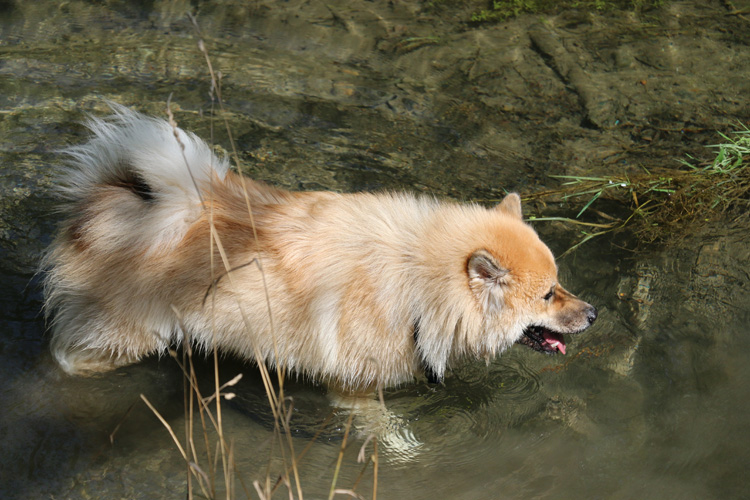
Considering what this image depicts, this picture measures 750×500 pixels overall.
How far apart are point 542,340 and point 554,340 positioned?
11 centimetres

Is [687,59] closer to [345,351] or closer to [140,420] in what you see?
[345,351]

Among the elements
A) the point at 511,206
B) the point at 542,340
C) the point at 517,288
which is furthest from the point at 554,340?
the point at 511,206

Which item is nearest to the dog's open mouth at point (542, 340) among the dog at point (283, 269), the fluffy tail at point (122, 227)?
the dog at point (283, 269)

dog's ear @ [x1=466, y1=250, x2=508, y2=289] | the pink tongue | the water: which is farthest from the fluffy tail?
the pink tongue

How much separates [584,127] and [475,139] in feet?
3.34

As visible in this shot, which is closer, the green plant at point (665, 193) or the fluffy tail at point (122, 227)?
the fluffy tail at point (122, 227)

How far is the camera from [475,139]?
5480 mm

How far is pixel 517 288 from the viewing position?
10.4 ft

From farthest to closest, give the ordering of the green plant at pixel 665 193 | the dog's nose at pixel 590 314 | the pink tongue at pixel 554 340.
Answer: the green plant at pixel 665 193 < the pink tongue at pixel 554 340 < the dog's nose at pixel 590 314

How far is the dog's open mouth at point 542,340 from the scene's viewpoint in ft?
11.7

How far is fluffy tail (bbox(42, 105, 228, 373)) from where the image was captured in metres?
3.15

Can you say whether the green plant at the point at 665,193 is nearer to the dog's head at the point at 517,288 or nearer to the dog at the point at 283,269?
the dog's head at the point at 517,288

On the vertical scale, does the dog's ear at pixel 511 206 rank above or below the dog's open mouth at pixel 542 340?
above

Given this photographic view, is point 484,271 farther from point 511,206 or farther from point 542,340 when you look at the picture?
point 542,340
